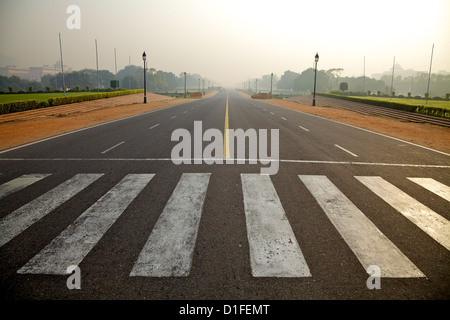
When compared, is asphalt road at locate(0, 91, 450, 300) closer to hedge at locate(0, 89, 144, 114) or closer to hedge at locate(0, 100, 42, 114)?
hedge at locate(0, 100, 42, 114)

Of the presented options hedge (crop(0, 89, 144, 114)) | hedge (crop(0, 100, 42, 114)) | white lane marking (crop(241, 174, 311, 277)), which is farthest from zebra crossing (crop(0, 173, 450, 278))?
hedge (crop(0, 89, 144, 114))

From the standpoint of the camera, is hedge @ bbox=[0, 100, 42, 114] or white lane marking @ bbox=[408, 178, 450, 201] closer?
white lane marking @ bbox=[408, 178, 450, 201]

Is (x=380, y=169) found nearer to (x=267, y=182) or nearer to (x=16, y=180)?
(x=267, y=182)

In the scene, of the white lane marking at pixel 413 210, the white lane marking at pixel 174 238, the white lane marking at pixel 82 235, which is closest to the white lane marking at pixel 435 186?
the white lane marking at pixel 413 210

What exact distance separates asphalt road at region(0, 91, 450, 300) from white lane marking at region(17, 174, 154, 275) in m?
0.02

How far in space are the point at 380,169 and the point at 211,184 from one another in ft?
15.9

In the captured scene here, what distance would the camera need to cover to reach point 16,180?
6.96 m

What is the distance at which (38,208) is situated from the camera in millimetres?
5309

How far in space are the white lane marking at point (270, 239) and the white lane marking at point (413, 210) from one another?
2.16 meters

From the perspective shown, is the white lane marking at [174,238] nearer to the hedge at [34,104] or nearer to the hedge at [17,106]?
the hedge at [17,106]

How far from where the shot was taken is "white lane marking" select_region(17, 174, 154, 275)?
11.8 feet

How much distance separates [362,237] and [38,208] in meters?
5.47

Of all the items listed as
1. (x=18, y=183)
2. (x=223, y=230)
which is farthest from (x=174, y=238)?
(x=18, y=183)

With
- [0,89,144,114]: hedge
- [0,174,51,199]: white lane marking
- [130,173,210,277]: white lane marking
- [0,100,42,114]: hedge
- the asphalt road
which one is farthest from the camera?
[0,89,144,114]: hedge
